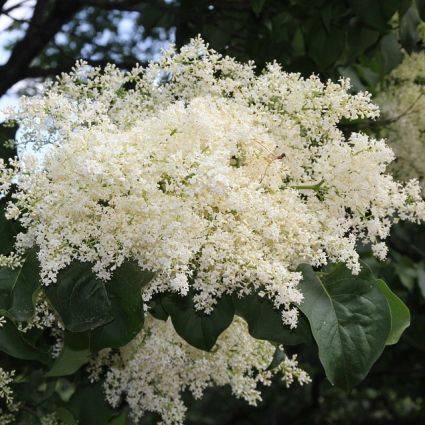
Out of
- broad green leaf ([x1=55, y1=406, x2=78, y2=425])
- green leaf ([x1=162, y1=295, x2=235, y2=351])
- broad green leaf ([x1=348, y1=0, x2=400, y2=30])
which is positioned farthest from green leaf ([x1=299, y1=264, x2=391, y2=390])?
broad green leaf ([x1=348, y1=0, x2=400, y2=30])

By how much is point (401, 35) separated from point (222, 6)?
0.85 meters

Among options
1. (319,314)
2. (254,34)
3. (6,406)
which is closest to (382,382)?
(254,34)

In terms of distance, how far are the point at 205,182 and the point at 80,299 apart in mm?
365

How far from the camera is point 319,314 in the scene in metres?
1.63

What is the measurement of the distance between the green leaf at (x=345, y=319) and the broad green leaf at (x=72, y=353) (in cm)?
52

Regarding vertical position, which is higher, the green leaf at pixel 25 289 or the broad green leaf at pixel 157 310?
the broad green leaf at pixel 157 310

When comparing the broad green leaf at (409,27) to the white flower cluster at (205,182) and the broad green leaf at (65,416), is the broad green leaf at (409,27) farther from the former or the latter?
the broad green leaf at (65,416)

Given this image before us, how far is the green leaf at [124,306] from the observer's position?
1.55m

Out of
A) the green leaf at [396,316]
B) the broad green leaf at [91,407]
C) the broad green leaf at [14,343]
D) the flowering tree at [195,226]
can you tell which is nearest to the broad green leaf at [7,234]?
the flowering tree at [195,226]

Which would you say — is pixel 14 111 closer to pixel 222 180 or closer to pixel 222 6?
pixel 222 180

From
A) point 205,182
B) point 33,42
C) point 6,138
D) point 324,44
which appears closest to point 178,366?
point 205,182

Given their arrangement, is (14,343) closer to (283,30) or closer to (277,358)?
(277,358)

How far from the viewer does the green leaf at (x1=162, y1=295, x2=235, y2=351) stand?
1.68 metres

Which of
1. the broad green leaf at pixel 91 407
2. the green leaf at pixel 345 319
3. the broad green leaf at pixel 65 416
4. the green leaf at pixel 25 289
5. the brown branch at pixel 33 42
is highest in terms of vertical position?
the brown branch at pixel 33 42
